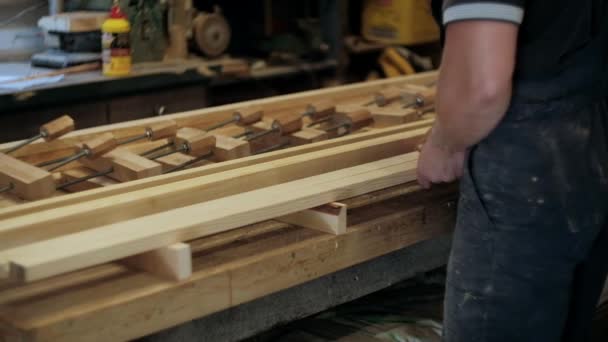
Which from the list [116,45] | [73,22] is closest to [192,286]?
[116,45]

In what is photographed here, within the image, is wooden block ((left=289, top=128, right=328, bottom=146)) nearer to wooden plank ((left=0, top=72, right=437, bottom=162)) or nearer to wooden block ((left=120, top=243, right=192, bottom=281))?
wooden plank ((left=0, top=72, right=437, bottom=162))

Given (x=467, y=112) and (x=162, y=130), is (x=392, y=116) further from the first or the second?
(x=467, y=112)

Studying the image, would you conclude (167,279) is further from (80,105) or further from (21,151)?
(80,105)

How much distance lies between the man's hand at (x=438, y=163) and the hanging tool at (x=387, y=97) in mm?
851

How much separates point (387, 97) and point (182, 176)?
1057mm

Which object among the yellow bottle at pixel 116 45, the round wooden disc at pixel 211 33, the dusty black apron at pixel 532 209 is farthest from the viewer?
the round wooden disc at pixel 211 33

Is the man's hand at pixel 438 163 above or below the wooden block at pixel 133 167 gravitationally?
above

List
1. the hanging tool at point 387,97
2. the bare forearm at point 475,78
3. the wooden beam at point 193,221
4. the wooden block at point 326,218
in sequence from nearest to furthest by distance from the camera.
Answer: the wooden beam at point 193,221, the bare forearm at point 475,78, the wooden block at point 326,218, the hanging tool at point 387,97

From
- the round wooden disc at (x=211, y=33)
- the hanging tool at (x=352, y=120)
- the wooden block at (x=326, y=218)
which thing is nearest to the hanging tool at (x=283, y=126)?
the hanging tool at (x=352, y=120)

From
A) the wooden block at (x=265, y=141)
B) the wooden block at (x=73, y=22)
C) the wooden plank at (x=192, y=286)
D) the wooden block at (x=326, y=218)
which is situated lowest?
the wooden plank at (x=192, y=286)

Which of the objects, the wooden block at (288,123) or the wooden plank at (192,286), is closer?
the wooden plank at (192,286)

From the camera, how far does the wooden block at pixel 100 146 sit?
1.96m

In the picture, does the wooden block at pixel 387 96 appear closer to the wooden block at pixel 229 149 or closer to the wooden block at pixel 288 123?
the wooden block at pixel 288 123

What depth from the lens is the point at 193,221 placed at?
1.50 metres
